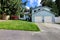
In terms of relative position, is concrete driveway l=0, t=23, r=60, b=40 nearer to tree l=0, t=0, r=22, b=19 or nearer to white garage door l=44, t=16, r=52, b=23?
tree l=0, t=0, r=22, b=19

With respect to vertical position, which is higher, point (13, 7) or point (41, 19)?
point (13, 7)

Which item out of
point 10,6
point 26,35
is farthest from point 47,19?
point 26,35

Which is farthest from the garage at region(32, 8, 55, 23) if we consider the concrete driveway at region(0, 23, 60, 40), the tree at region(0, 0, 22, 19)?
the concrete driveway at region(0, 23, 60, 40)

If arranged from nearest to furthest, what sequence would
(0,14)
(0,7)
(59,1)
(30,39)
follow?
(30,39)
(0,7)
(0,14)
(59,1)

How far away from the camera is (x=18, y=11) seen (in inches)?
1623

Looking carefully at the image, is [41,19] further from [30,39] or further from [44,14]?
[30,39]

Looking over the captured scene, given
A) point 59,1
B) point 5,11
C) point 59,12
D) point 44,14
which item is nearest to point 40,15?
point 44,14

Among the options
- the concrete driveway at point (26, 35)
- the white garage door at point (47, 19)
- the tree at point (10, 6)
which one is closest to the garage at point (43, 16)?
the white garage door at point (47, 19)

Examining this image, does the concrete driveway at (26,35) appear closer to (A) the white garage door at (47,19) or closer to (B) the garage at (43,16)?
(A) the white garage door at (47,19)

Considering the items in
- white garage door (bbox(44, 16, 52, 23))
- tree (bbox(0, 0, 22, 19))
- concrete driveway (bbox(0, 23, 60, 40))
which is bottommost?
concrete driveway (bbox(0, 23, 60, 40))

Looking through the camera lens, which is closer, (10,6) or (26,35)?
(26,35)

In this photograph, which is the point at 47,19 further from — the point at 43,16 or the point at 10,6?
the point at 10,6

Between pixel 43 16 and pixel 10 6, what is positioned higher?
pixel 10 6

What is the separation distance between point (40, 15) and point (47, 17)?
78.9 inches
